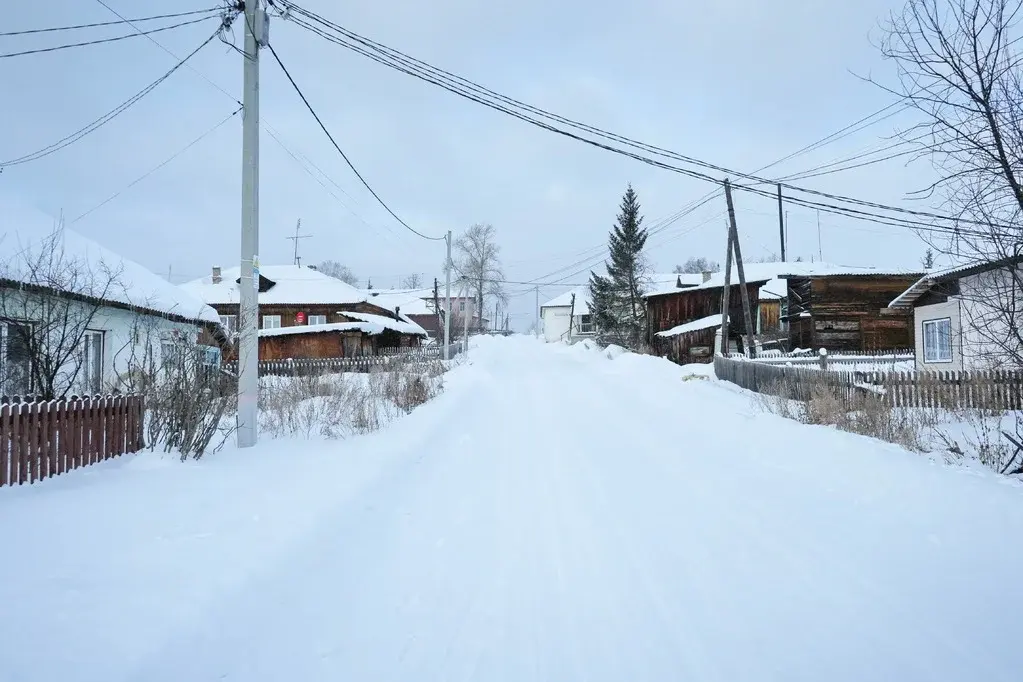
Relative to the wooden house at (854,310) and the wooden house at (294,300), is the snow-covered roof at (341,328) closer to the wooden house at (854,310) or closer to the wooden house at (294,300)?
the wooden house at (294,300)

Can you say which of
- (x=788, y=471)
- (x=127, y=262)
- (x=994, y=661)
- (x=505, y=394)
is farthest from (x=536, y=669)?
(x=127, y=262)

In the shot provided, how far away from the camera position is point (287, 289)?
42375 mm

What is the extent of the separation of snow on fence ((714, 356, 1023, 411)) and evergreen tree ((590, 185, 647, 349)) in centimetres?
2606

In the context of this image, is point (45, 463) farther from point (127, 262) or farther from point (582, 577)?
point (127, 262)

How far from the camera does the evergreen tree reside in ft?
133

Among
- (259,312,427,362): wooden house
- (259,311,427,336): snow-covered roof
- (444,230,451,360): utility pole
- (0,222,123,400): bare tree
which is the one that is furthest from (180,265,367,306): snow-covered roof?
(0,222,123,400): bare tree

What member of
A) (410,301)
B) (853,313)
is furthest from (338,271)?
(853,313)

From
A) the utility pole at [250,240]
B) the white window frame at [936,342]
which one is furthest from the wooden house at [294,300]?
the utility pole at [250,240]

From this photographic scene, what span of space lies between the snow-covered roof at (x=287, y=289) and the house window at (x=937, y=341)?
34909mm

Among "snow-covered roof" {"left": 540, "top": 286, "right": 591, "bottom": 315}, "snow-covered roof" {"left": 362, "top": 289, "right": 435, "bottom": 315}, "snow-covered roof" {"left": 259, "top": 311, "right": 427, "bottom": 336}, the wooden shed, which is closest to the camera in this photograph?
"snow-covered roof" {"left": 259, "top": 311, "right": 427, "bottom": 336}

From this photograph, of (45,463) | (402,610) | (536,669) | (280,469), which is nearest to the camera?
(536,669)

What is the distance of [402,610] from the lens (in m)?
3.56

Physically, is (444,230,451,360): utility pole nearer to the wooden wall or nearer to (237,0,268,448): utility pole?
the wooden wall

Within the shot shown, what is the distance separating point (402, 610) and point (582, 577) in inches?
51.5
